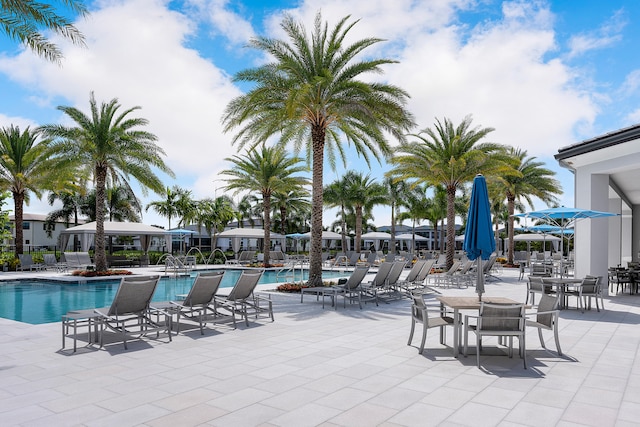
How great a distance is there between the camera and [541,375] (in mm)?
5688

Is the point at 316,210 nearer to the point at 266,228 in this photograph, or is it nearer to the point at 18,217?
the point at 266,228

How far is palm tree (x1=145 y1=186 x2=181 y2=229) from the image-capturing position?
138 ft

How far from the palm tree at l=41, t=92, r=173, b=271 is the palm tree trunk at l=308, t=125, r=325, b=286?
31.5ft

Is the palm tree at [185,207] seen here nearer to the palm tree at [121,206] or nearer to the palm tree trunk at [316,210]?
the palm tree at [121,206]

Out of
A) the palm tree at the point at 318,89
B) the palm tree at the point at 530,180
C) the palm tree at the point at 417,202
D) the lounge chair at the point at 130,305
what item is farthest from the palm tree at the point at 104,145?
the palm tree at the point at 417,202

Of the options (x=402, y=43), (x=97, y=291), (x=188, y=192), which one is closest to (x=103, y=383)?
(x=97, y=291)

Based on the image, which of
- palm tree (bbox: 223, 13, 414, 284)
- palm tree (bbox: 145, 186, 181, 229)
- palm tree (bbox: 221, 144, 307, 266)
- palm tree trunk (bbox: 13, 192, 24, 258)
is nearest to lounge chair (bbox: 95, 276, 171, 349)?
palm tree (bbox: 223, 13, 414, 284)

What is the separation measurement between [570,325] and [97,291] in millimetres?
15073

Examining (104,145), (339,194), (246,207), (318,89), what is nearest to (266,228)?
(104,145)

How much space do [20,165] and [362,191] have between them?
23269 millimetres

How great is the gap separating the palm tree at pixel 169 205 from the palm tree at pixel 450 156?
83.9 feet

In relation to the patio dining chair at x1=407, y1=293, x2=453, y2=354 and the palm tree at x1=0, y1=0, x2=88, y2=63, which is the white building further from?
the palm tree at x1=0, y1=0, x2=88, y2=63

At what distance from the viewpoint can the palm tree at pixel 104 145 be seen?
20.0 m

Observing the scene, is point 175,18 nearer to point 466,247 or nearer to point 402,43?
point 402,43
